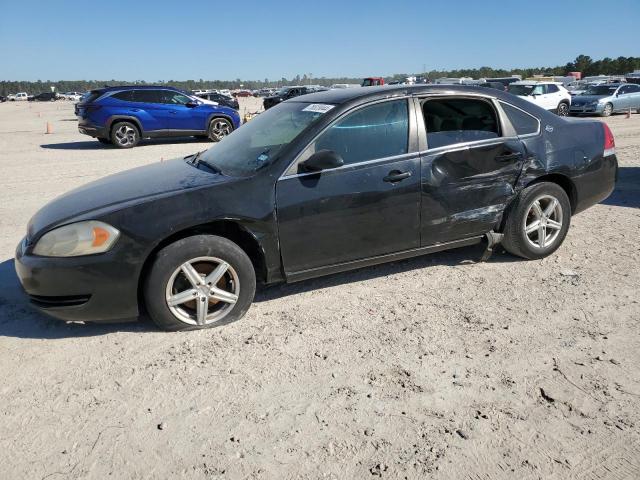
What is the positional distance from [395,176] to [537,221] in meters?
1.56

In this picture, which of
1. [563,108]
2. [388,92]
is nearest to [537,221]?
[388,92]

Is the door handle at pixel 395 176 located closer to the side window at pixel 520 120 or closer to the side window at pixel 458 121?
the side window at pixel 458 121

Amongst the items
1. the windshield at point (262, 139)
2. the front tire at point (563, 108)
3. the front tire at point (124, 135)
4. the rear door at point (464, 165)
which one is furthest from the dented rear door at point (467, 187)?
the front tire at point (563, 108)

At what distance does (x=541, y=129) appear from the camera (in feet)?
15.1

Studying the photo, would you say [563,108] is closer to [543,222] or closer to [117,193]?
[543,222]

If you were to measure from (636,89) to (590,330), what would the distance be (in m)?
23.5

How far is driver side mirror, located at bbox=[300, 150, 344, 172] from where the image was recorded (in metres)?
3.64

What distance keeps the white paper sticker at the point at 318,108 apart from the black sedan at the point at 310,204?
17 mm

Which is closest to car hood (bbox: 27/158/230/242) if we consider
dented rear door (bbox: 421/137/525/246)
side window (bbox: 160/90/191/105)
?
dented rear door (bbox: 421/137/525/246)

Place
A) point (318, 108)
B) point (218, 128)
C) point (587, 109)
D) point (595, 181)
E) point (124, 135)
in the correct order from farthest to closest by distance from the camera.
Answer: point (587, 109), point (218, 128), point (124, 135), point (595, 181), point (318, 108)

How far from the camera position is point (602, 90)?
2225 centimetres

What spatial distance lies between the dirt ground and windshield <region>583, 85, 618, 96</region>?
20.8 metres

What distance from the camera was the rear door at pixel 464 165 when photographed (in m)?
4.11

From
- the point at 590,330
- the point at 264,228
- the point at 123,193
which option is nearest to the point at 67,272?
the point at 123,193
